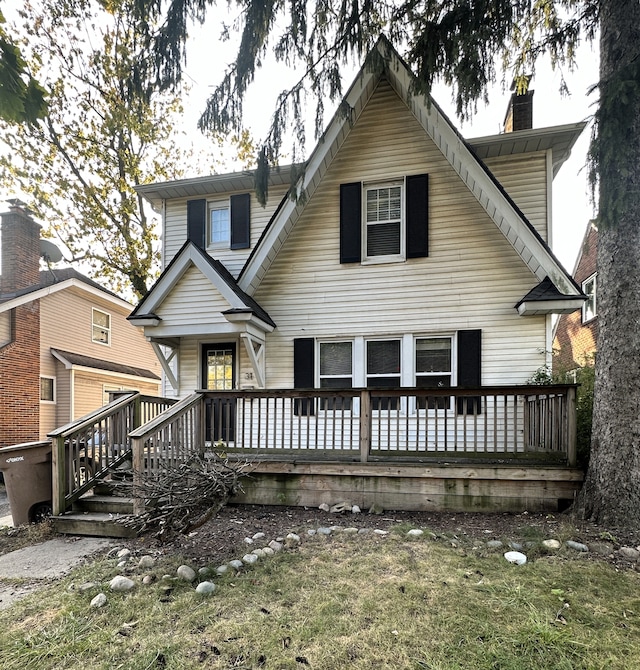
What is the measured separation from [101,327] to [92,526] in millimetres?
13302

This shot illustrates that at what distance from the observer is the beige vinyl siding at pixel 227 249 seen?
29.2 ft

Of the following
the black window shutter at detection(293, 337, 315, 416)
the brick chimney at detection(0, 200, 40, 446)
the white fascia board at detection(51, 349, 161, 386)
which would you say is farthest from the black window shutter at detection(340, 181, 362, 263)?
the white fascia board at detection(51, 349, 161, 386)

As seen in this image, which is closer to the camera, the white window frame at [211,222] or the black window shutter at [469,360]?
the black window shutter at [469,360]

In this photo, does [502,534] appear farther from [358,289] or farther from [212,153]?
[212,153]

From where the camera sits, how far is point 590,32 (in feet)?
17.4

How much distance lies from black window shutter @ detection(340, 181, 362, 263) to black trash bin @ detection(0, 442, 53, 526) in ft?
19.8

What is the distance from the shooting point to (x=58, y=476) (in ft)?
17.2

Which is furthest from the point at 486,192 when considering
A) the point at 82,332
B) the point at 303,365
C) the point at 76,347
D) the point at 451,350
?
the point at 82,332

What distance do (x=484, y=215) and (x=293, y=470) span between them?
18.7ft

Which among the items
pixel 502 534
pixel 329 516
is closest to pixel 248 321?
pixel 329 516

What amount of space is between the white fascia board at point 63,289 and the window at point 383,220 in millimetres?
10838

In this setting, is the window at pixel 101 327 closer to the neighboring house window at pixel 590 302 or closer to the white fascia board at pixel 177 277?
the white fascia board at pixel 177 277

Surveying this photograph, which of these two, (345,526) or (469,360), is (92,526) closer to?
(345,526)

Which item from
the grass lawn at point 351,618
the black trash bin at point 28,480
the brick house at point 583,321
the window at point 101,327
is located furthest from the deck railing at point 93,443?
the brick house at point 583,321
